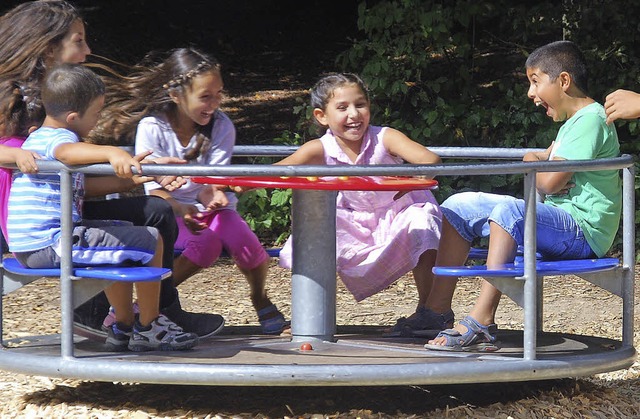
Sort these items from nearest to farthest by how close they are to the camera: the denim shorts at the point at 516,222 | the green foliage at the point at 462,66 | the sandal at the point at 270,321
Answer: the denim shorts at the point at 516,222 < the sandal at the point at 270,321 < the green foliage at the point at 462,66

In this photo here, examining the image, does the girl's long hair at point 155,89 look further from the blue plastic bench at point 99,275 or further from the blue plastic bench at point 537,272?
the blue plastic bench at point 537,272

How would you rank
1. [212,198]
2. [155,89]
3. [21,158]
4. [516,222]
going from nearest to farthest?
1. [21,158]
2. [516,222]
3. [212,198]
4. [155,89]

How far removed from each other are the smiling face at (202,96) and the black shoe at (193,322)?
0.78 meters

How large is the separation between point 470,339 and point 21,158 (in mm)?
1734

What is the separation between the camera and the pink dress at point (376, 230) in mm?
4758

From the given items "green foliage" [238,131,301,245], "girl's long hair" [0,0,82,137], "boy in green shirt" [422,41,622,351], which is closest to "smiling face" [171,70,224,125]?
"girl's long hair" [0,0,82,137]

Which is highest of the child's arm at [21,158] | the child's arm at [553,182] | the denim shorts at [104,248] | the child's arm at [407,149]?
the child's arm at [407,149]

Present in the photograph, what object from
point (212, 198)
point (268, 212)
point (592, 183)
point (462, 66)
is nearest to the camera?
point (592, 183)

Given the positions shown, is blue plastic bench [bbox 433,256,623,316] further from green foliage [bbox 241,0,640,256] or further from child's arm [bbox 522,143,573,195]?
green foliage [bbox 241,0,640,256]

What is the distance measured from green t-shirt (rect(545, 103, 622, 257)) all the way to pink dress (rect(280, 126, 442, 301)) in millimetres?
560

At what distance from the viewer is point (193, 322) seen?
16.2 feet

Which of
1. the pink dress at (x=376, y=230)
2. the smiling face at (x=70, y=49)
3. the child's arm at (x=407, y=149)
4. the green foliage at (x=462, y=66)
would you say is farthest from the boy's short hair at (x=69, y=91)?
the green foliage at (x=462, y=66)

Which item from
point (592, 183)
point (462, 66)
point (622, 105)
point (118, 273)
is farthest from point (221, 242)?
point (462, 66)

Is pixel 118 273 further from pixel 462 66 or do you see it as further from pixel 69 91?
pixel 462 66
